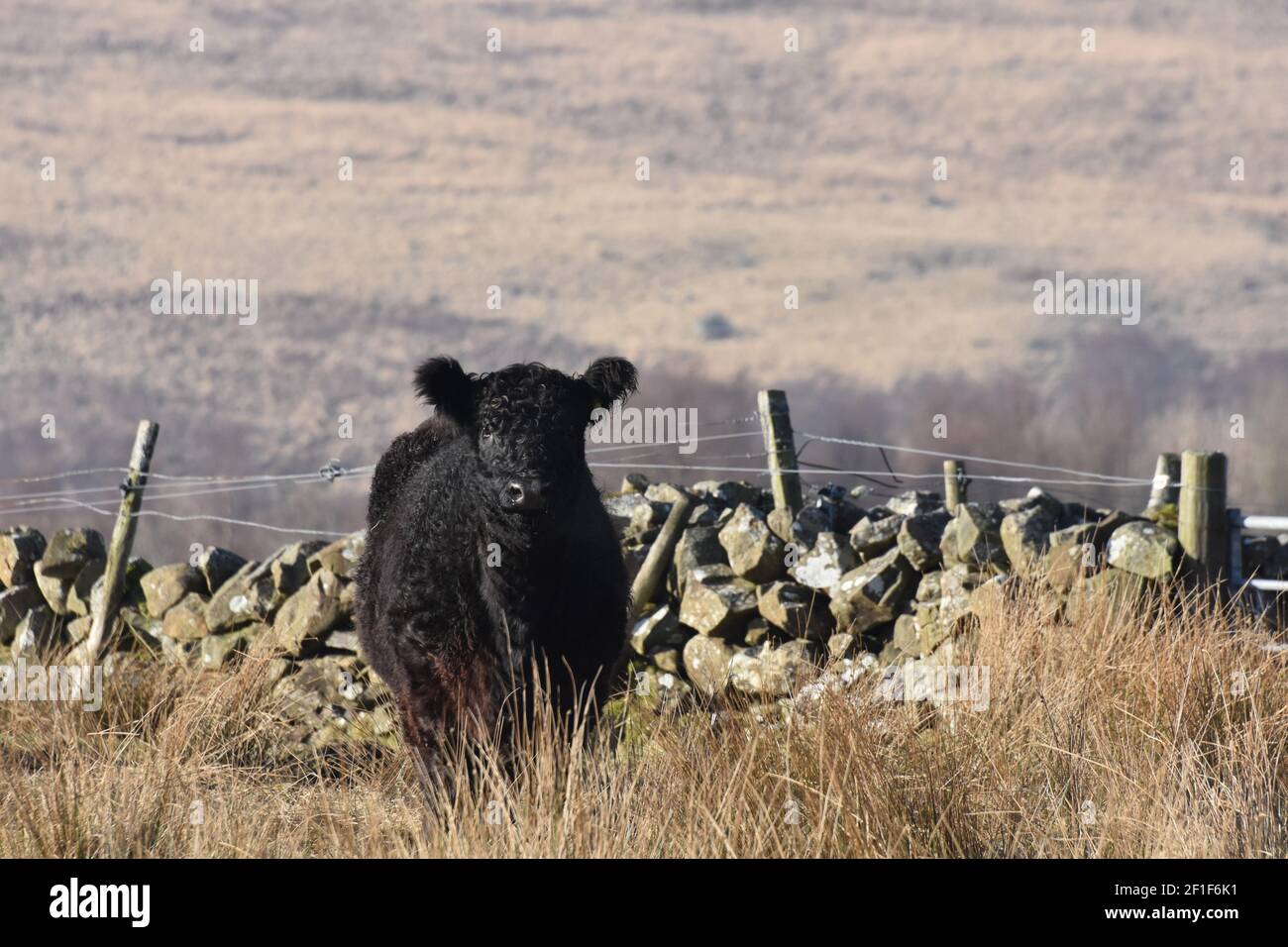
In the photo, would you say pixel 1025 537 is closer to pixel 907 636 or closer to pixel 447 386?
pixel 907 636

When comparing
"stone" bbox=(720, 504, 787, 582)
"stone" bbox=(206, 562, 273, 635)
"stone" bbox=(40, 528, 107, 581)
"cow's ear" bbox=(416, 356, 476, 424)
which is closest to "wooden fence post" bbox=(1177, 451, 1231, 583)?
"stone" bbox=(720, 504, 787, 582)

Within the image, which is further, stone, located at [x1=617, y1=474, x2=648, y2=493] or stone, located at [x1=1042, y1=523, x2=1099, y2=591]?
stone, located at [x1=617, y1=474, x2=648, y2=493]

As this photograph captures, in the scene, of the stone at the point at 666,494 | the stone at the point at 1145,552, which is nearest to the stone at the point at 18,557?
the stone at the point at 666,494

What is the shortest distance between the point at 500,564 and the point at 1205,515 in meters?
4.66

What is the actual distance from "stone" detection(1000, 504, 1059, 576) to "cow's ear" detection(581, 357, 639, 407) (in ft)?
9.92

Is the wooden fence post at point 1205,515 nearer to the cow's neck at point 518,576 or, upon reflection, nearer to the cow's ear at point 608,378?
the cow's ear at point 608,378

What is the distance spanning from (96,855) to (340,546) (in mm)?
4871

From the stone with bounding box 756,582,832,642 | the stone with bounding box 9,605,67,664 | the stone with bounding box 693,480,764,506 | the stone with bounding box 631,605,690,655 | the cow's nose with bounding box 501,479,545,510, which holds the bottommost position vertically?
the stone with bounding box 9,605,67,664

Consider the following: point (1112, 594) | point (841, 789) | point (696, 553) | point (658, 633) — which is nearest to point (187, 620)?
point (658, 633)

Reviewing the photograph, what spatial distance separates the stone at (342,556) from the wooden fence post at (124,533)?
204cm

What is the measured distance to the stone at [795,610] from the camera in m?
7.95

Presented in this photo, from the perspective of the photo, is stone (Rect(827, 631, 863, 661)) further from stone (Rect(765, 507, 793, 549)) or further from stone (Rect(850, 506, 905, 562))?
stone (Rect(765, 507, 793, 549))

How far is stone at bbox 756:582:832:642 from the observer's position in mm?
7945
